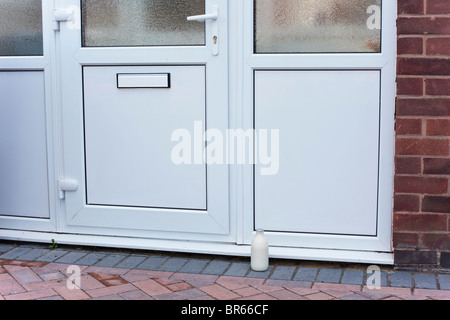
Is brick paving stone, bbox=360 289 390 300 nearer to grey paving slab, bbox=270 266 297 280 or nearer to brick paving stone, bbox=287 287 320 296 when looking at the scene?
brick paving stone, bbox=287 287 320 296

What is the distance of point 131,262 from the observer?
376cm

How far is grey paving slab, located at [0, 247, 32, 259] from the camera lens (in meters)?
3.90

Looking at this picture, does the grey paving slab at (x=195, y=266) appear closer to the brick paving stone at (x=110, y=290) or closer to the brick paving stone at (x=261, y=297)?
the brick paving stone at (x=110, y=290)

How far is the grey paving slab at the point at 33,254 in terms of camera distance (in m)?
3.85

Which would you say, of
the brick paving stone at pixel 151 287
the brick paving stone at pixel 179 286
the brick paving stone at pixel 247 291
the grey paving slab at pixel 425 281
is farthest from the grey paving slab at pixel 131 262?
the grey paving slab at pixel 425 281

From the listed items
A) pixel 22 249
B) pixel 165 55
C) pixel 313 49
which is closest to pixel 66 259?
pixel 22 249

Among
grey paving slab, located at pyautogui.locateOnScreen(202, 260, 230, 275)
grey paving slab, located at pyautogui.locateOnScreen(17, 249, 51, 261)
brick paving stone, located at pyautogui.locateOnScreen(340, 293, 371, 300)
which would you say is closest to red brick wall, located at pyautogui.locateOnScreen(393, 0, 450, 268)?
brick paving stone, located at pyautogui.locateOnScreen(340, 293, 371, 300)

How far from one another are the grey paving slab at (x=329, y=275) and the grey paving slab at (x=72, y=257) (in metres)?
1.40

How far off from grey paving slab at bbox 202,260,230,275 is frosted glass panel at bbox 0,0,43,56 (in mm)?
1660

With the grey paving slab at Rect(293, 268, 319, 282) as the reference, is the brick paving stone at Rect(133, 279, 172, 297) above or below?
below

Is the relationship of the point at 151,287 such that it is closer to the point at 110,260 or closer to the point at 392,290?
the point at 110,260

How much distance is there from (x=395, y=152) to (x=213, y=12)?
1.26 meters

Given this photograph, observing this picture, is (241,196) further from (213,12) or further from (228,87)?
(213,12)

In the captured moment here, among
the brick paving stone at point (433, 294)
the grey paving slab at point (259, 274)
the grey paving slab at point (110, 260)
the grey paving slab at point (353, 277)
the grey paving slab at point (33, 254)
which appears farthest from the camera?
the grey paving slab at point (33, 254)
